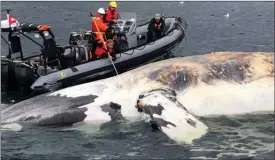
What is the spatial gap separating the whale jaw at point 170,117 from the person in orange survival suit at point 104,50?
487 cm

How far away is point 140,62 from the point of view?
56.0 feet

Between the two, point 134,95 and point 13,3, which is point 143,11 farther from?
point 134,95

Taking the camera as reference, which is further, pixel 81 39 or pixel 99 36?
pixel 81 39

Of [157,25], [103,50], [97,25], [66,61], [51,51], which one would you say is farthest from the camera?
[157,25]

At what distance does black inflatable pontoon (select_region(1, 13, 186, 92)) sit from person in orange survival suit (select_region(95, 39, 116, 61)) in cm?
16

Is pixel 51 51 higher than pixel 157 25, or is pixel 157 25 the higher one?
pixel 157 25

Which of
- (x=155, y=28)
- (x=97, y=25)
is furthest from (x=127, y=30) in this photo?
(x=97, y=25)

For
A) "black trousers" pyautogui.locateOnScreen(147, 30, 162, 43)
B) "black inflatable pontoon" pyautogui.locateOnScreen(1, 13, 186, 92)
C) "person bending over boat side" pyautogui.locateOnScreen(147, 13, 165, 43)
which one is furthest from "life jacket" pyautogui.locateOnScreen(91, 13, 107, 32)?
"black trousers" pyautogui.locateOnScreen(147, 30, 162, 43)

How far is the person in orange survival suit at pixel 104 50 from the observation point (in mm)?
15176

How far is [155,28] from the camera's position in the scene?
18.4m

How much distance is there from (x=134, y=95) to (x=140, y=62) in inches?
248

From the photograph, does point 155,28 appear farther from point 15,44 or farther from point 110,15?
point 15,44

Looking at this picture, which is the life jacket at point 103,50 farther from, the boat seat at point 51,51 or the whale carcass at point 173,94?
the whale carcass at point 173,94

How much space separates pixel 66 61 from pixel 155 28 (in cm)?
432
